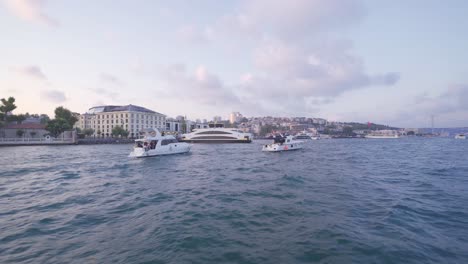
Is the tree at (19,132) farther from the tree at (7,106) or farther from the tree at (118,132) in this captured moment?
the tree at (118,132)

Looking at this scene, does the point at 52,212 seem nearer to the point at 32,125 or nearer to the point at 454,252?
the point at 454,252

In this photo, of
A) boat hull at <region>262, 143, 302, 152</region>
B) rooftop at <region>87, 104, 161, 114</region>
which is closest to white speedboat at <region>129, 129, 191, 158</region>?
boat hull at <region>262, 143, 302, 152</region>

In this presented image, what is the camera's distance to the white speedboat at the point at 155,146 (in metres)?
27.8

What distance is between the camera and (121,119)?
97.6 metres

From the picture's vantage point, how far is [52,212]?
802cm

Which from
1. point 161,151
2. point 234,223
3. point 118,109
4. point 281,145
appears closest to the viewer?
point 234,223

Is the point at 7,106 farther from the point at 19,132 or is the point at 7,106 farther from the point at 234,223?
the point at 234,223

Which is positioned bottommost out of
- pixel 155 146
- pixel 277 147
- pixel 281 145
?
pixel 277 147

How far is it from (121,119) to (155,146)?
7935 cm

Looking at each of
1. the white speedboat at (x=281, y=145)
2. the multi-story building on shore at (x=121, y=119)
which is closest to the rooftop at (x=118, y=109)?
the multi-story building on shore at (x=121, y=119)

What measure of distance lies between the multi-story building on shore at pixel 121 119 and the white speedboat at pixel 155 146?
66.5 m

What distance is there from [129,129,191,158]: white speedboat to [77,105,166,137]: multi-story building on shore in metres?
66.5

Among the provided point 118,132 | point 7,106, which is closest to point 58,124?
point 7,106

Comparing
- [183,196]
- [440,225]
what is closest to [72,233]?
[183,196]
